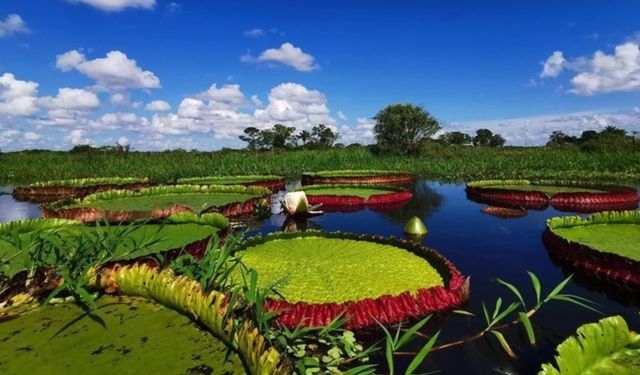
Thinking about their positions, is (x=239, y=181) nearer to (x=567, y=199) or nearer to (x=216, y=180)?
(x=216, y=180)

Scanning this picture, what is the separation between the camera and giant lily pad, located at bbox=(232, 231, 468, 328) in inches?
142

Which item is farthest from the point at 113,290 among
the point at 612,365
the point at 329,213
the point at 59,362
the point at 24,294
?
the point at 329,213

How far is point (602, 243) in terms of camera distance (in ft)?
19.8

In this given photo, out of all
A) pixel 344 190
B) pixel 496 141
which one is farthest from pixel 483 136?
pixel 344 190

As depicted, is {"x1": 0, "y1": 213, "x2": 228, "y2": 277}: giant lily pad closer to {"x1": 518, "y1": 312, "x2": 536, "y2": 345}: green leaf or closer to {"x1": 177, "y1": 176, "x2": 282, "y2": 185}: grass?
{"x1": 518, "y1": 312, "x2": 536, "y2": 345}: green leaf

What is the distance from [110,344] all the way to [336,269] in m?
3.18

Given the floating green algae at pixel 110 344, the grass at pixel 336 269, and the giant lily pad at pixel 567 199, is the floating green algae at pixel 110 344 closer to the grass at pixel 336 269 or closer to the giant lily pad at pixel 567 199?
the grass at pixel 336 269

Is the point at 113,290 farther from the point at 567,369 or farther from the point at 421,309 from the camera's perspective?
the point at 421,309

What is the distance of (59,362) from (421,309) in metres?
3.03

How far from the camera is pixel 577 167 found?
23141 mm

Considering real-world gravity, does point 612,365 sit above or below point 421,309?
above

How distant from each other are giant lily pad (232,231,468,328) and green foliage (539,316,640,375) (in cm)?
147

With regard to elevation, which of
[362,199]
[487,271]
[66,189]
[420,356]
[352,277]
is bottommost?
[487,271]

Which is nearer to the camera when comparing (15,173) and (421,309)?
(421,309)
